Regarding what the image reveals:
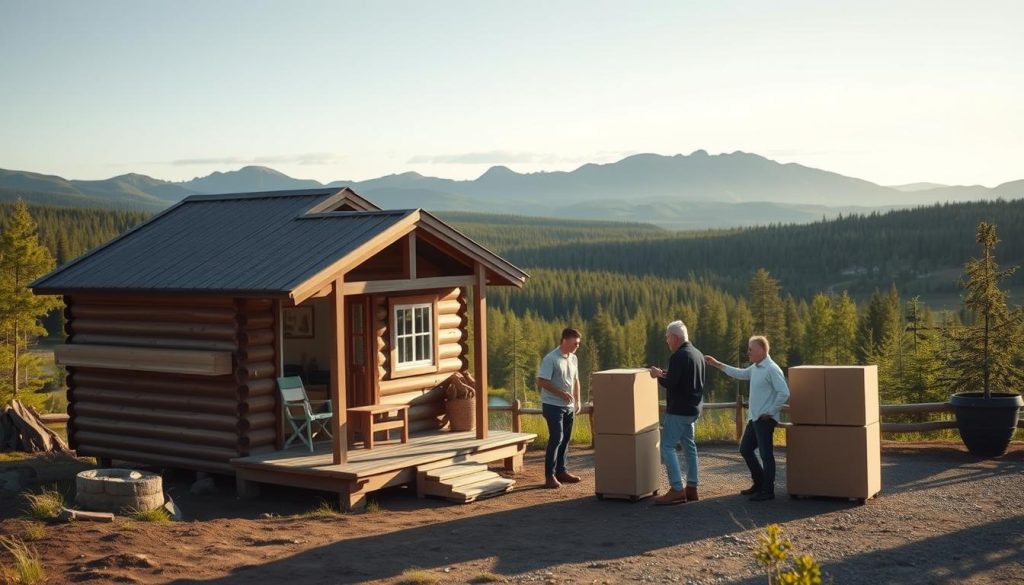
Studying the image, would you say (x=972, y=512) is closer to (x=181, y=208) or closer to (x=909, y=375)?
(x=181, y=208)

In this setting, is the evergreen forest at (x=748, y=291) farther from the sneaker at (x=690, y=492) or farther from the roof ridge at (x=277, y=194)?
the roof ridge at (x=277, y=194)

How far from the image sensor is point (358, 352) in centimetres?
1468

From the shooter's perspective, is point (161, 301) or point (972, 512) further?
point (161, 301)

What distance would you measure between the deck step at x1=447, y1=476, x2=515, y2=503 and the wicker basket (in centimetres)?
192

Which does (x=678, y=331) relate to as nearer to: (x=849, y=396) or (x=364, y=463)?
(x=849, y=396)

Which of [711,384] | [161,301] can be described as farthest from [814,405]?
[711,384]

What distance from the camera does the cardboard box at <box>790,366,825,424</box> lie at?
11883mm

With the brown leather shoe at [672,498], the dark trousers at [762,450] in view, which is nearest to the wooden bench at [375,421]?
the brown leather shoe at [672,498]

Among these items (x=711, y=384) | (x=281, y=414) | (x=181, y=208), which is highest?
(x=181, y=208)

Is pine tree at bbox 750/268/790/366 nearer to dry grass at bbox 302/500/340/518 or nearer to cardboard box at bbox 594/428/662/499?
cardboard box at bbox 594/428/662/499

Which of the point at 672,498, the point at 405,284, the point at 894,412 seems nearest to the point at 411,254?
the point at 405,284

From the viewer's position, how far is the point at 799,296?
128 m

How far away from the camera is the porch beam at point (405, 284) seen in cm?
1281

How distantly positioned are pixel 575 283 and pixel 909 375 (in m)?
84.0
